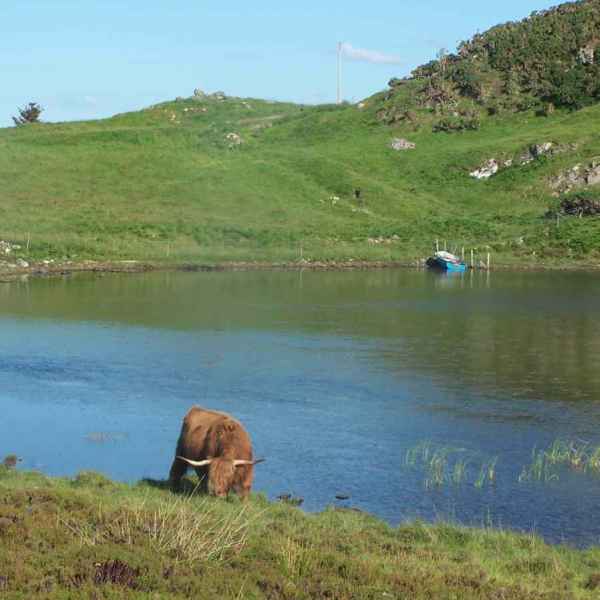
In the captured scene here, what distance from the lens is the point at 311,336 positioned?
155 ft

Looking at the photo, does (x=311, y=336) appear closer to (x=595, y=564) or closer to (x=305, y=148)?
(x=595, y=564)

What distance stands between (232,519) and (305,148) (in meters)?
109

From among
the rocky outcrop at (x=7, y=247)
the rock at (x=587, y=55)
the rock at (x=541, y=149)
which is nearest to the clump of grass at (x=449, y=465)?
the rocky outcrop at (x=7, y=247)

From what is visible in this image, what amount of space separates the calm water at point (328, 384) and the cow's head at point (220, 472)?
9.81ft

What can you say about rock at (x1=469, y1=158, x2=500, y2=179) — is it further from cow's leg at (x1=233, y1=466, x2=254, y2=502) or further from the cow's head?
the cow's head

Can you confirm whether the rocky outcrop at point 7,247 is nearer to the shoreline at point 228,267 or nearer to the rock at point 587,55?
the shoreline at point 228,267

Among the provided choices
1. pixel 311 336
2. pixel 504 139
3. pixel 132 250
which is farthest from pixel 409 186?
pixel 311 336

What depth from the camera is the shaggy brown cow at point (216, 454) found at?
1964 centimetres

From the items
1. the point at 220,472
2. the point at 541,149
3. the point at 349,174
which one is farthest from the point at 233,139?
the point at 220,472

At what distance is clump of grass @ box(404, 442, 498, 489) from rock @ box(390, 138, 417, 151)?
97.0 m

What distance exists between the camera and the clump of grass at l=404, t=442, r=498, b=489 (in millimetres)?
24516

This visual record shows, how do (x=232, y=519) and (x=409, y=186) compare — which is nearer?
(x=232, y=519)

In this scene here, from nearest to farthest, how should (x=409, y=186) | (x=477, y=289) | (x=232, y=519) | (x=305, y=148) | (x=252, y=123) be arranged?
(x=232, y=519) < (x=477, y=289) < (x=409, y=186) < (x=305, y=148) < (x=252, y=123)

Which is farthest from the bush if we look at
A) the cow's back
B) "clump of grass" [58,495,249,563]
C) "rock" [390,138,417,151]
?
"clump of grass" [58,495,249,563]
